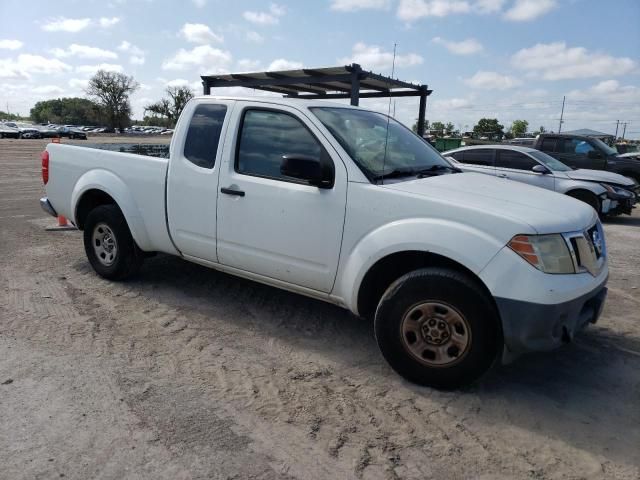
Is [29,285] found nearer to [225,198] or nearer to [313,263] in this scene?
[225,198]

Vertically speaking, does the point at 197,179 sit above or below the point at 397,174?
below

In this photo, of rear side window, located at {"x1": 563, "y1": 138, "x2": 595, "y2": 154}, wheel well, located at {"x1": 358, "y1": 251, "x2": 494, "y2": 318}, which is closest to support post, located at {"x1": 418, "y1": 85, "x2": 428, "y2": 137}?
rear side window, located at {"x1": 563, "y1": 138, "x2": 595, "y2": 154}

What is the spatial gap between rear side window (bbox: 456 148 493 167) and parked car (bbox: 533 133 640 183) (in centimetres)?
289

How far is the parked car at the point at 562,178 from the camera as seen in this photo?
9.86 m

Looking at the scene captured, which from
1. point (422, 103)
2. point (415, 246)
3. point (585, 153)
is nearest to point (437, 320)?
point (415, 246)

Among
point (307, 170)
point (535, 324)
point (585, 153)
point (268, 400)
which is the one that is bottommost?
point (268, 400)

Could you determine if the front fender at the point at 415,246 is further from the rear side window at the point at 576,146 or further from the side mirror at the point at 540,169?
the rear side window at the point at 576,146

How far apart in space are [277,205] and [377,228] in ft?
2.66

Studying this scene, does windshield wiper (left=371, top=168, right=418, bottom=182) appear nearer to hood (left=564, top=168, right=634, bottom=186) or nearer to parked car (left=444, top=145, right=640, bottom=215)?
parked car (left=444, top=145, right=640, bottom=215)

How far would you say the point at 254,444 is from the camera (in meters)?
2.62

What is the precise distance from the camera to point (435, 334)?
312 cm

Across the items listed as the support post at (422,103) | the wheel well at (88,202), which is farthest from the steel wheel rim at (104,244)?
the support post at (422,103)

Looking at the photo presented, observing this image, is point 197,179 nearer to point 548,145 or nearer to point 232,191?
point 232,191

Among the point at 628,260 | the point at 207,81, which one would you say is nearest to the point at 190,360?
the point at 628,260
